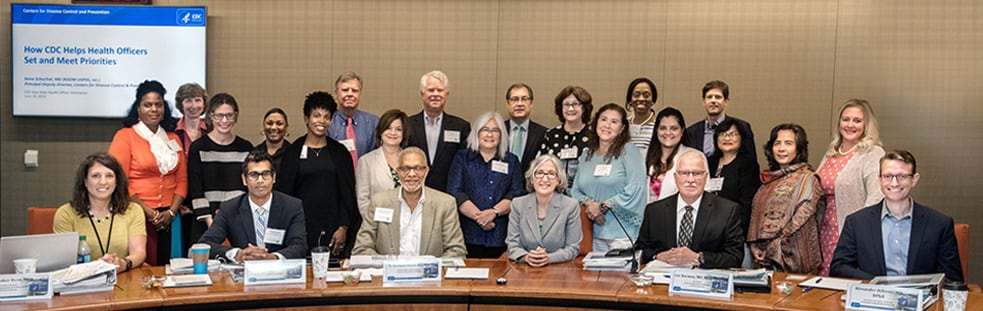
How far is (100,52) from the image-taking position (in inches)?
265

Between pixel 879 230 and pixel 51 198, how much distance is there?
19.2ft

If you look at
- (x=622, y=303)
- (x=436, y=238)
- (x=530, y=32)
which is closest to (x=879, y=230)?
(x=622, y=303)

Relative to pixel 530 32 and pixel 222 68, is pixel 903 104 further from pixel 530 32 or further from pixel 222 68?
pixel 222 68

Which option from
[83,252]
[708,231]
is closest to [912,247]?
[708,231]

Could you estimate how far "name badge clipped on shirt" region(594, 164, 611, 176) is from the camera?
16.5 ft

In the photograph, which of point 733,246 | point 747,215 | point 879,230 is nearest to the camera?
point 879,230

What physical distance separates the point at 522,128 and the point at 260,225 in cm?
181

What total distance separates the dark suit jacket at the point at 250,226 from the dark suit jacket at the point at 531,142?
151 centimetres

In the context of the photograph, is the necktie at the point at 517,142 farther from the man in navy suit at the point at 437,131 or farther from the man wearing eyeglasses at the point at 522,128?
the man in navy suit at the point at 437,131

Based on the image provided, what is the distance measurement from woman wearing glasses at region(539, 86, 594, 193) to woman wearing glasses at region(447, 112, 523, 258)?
Answer: 315mm

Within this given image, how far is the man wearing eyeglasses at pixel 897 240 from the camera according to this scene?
3.99 m

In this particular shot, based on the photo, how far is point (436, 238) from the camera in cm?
453

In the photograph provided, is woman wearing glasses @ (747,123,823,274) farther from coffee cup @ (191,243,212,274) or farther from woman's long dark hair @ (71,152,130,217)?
woman's long dark hair @ (71,152,130,217)

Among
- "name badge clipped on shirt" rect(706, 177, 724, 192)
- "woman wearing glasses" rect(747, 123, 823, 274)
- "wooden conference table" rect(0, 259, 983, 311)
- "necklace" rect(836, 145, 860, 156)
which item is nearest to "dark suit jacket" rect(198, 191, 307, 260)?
"wooden conference table" rect(0, 259, 983, 311)
